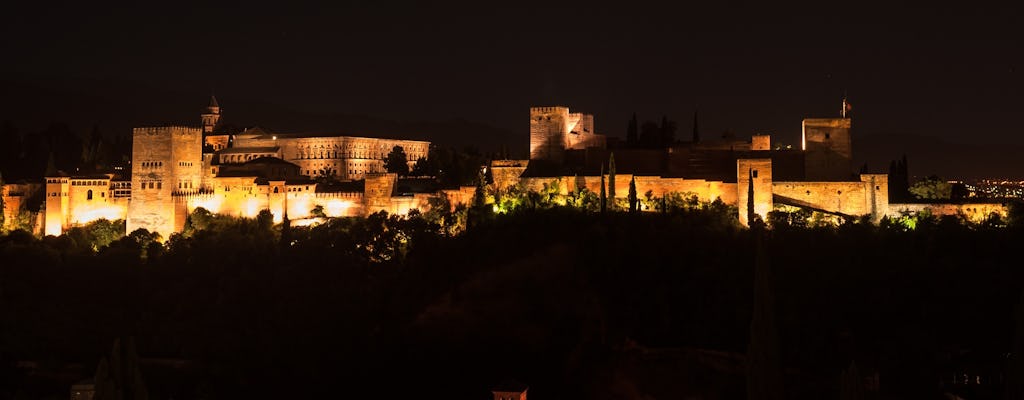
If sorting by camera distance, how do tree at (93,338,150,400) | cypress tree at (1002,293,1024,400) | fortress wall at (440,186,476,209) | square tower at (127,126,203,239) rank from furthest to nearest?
1. square tower at (127,126,203,239)
2. fortress wall at (440,186,476,209)
3. tree at (93,338,150,400)
4. cypress tree at (1002,293,1024,400)

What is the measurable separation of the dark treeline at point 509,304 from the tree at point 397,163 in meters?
10.8

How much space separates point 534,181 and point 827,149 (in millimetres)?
12277

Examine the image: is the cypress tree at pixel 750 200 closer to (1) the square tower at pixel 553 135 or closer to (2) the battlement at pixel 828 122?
(2) the battlement at pixel 828 122

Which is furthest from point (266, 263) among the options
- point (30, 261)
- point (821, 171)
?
point (821, 171)

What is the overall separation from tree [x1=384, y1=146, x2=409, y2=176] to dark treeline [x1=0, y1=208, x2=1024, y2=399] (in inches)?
424

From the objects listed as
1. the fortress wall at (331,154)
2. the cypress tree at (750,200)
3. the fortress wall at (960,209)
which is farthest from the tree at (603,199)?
the fortress wall at (331,154)

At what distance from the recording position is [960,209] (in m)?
48.2

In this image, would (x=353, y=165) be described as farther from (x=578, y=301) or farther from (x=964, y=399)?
(x=964, y=399)

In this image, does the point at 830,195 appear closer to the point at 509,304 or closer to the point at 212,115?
the point at 509,304

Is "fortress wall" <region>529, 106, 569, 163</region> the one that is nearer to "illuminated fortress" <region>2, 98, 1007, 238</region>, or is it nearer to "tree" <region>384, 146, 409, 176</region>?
"illuminated fortress" <region>2, 98, 1007, 238</region>

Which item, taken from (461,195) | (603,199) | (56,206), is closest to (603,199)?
(603,199)

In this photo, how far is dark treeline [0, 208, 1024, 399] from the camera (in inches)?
1561

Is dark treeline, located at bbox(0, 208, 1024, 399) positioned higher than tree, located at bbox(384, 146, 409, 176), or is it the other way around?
tree, located at bbox(384, 146, 409, 176)

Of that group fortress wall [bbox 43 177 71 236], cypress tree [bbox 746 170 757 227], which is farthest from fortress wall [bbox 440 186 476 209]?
fortress wall [bbox 43 177 71 236]
